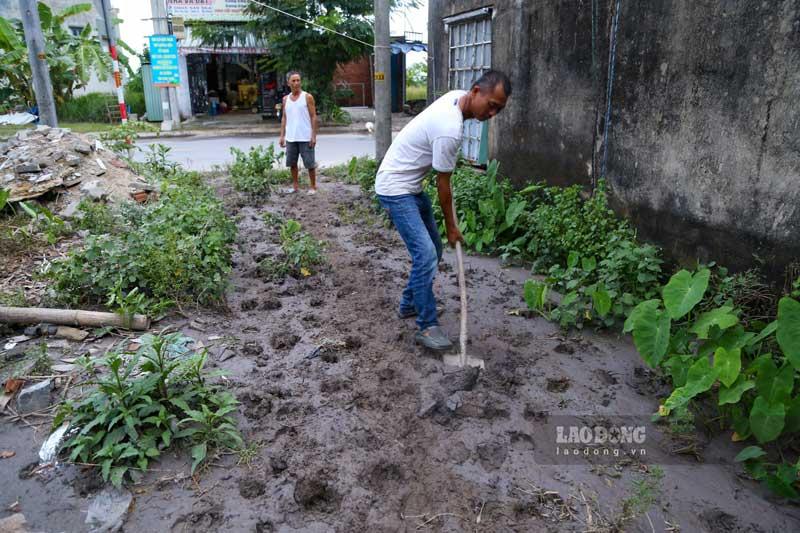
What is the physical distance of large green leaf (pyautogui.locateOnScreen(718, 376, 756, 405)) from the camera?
2721 millimetres

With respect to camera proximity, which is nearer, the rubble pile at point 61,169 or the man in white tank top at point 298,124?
the rubble pile at point 61,169

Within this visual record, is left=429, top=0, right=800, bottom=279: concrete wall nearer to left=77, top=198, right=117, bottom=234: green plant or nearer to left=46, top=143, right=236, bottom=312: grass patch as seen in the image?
left=46, top=143, right=236, bottom=312: grass patch

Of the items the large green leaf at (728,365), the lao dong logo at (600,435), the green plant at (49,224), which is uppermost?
the green plant at (49,224)

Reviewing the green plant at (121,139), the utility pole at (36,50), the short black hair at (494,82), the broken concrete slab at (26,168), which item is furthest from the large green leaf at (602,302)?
the utility pole at (36,50)

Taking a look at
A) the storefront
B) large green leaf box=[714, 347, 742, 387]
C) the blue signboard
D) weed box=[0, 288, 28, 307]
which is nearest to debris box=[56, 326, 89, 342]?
weed box=[0, 288, 28, 307]

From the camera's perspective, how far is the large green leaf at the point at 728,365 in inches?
107

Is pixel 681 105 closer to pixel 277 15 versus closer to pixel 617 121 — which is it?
pixel 617 121

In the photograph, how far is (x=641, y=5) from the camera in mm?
4527

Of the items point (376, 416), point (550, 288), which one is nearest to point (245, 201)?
point (550, 288)

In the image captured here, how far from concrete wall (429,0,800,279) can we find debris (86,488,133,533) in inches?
155

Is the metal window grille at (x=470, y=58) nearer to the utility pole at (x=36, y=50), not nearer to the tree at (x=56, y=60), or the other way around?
the utility pole at (x=36, y=50)

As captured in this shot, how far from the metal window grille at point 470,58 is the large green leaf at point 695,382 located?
541cm

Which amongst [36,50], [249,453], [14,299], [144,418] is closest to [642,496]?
[249,453]

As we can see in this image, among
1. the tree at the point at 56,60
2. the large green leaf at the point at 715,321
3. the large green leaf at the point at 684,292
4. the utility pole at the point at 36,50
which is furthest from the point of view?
the tree at the point at 56,60
